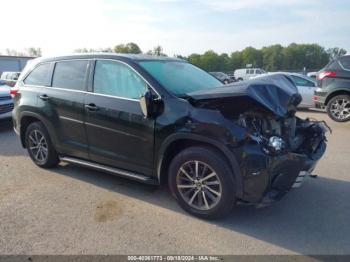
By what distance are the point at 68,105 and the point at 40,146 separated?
115 centimetres

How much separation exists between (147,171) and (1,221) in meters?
1.76

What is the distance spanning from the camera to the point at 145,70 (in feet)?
14.6

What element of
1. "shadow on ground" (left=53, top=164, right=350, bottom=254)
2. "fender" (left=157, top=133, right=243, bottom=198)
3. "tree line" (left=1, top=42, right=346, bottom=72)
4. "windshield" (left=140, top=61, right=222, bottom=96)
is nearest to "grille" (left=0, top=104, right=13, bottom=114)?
"shadow on ground" (left=53, top=164, right=350, bottom=254)

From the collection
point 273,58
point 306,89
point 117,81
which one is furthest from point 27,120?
point 273,58

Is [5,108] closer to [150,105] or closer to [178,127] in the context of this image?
[150,105]

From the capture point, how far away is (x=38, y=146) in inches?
230

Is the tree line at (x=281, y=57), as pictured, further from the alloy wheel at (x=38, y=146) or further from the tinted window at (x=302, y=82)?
the alloy wheel at (x=38, y=146)

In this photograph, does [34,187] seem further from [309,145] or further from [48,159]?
[309,145]

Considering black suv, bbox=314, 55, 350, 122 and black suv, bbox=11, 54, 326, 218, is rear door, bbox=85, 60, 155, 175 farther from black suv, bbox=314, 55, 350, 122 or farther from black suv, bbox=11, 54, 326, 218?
black suv, bbox=314, 55, 350, 122

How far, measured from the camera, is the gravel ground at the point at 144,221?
3.54m

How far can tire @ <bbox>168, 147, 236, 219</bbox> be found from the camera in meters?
3.80

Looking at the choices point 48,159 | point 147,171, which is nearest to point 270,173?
point 147,171

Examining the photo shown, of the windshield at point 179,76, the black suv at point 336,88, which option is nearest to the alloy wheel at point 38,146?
the windshield at point 179,76

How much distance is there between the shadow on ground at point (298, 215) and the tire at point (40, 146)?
858 mm
